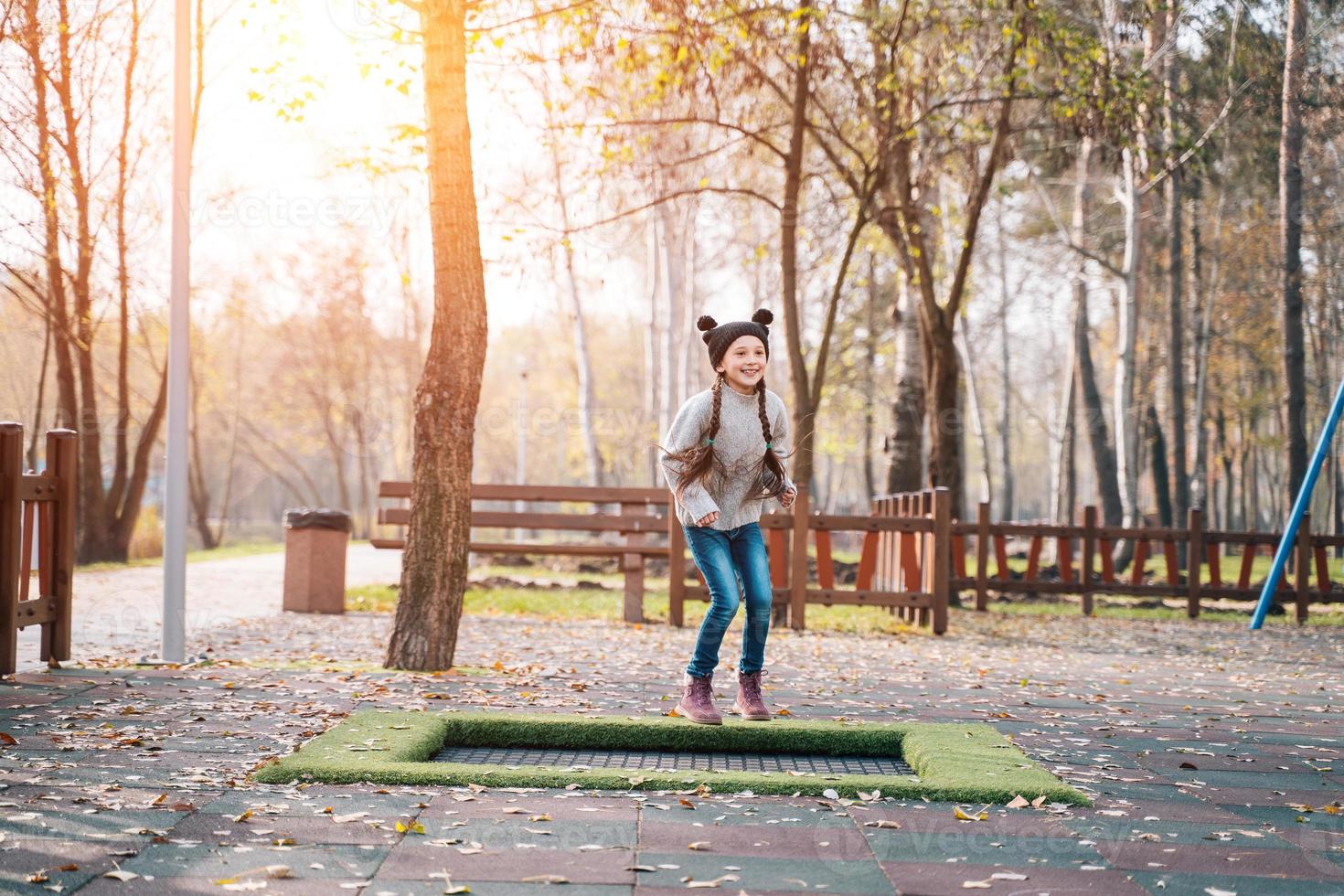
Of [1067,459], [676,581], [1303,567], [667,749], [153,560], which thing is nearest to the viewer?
[667,749]

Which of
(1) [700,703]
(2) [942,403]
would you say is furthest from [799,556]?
(1) [700,703]

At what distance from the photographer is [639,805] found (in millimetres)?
4230

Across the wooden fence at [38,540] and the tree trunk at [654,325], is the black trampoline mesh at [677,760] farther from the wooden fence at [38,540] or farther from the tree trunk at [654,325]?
the tree trunk at [654,325]

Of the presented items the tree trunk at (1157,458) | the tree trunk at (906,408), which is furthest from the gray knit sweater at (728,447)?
the tree trunk at (1157,458)

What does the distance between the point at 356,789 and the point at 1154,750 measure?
3.47 metres

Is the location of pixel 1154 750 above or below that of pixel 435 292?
below

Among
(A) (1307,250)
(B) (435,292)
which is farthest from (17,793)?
(A) (1307,250)

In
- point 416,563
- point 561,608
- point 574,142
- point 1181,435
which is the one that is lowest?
point 561,608

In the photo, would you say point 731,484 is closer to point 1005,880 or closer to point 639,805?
point 639,805

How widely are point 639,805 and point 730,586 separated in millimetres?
1586

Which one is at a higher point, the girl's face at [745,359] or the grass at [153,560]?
the girl's face at [745,359]

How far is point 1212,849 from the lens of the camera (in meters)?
3.83

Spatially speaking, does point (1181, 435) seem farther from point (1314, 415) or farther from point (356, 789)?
point (356, 789)

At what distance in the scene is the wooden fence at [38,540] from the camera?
22.5ft
